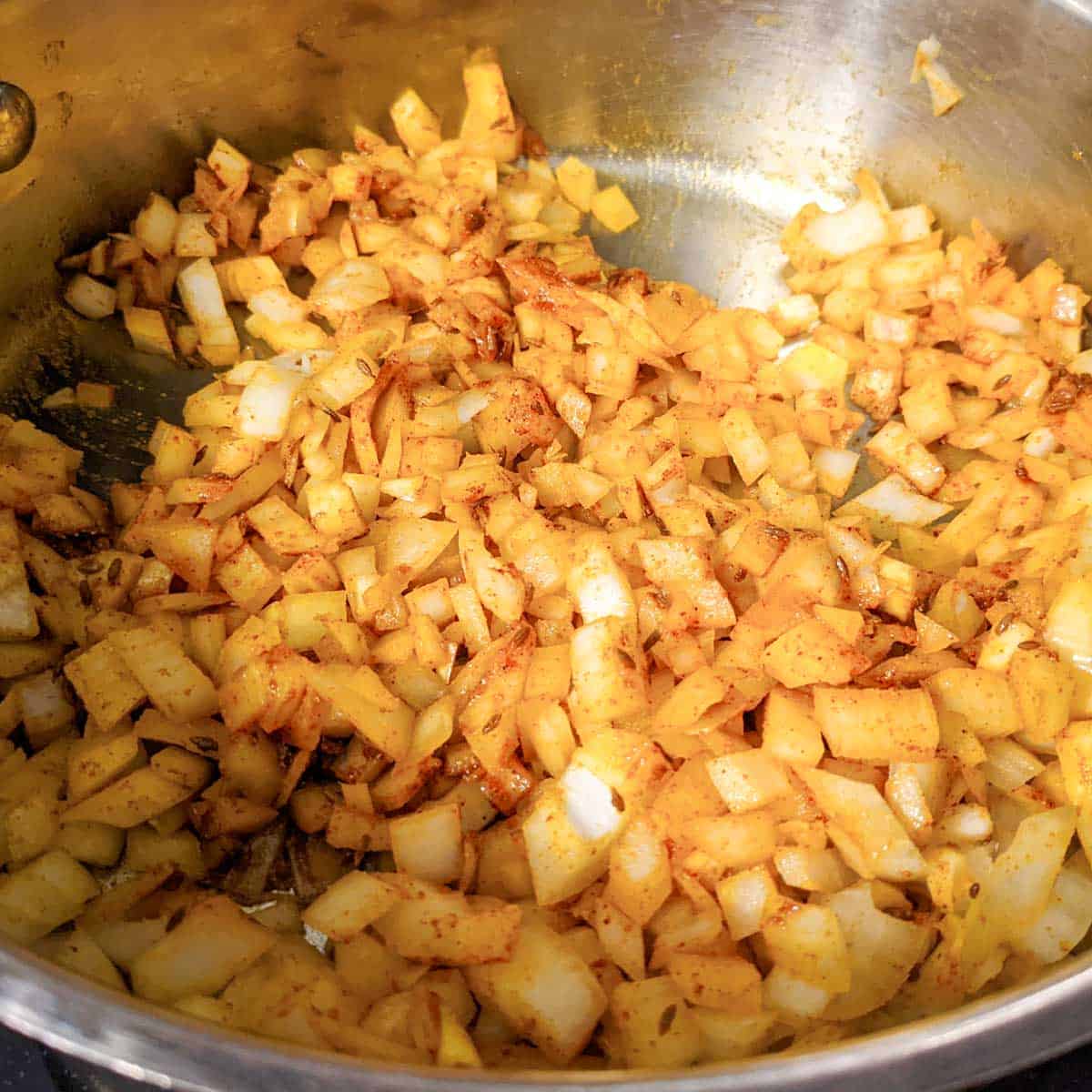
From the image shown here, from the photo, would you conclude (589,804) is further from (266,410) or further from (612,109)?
(612,109)

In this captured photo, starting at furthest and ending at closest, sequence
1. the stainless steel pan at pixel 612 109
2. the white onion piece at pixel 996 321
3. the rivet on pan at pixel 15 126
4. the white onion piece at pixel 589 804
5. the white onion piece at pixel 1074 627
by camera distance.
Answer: the white onion piece at pixel 996 321, the stainless steel pan at pixel 612 109, the rivet on pan at pixel 15 126, the white onion piece at pixel 1074 627, the white onion piece at pixel 589 804

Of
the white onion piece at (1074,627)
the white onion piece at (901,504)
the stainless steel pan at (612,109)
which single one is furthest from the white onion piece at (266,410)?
the white onion piece at (1074,627)

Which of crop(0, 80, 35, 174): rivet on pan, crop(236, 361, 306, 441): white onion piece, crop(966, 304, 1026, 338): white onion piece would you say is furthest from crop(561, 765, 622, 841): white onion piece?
crop(0, 80, 35, 174): rivet on pan

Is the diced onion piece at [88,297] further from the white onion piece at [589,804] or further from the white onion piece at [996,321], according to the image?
the white onion piece at [996,321]

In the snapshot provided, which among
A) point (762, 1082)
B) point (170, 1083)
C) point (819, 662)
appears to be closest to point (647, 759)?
point (819, 662)

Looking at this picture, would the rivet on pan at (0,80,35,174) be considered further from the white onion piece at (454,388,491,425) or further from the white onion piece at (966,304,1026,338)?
the white onion piece at (966,304,1026,338)

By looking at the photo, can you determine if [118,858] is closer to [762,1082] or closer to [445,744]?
[445,744]

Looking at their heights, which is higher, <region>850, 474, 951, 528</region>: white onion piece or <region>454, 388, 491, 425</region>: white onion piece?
<region>454, 388, 491, 425</region>: white onion piece

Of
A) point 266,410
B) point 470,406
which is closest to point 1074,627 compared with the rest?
point 470,406
